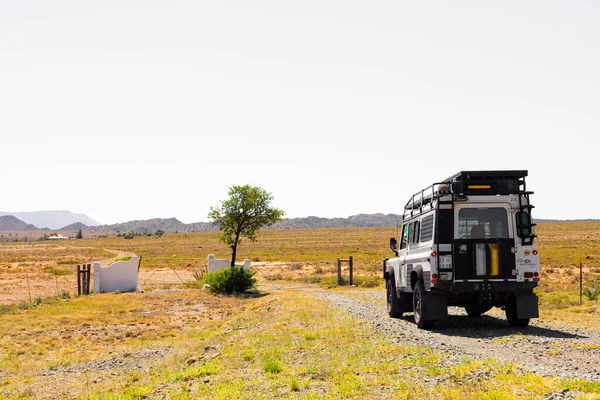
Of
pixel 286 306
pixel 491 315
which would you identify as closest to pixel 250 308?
pixel 286 306

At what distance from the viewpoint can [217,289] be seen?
113 ft

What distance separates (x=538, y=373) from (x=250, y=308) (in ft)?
58.8

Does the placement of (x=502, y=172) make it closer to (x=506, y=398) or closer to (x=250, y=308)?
(x=506, y=398)

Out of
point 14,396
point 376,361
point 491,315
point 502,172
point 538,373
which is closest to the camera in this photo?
point 538,373

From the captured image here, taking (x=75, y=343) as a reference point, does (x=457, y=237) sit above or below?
above

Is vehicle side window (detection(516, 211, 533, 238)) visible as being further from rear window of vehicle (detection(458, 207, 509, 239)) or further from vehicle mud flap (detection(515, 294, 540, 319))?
vehicle mud flap (detection(515, 294, 540, 319))

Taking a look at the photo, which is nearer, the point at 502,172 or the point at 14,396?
the point at 14,396

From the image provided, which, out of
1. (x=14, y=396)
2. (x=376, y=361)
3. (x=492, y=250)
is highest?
(x=492, y=250)

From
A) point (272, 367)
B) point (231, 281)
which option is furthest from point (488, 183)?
point (231, 281)

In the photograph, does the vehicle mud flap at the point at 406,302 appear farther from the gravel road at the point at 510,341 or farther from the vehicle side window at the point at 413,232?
the vehicle side window at the point at 413,232

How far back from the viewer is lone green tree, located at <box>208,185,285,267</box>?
37.9 meters

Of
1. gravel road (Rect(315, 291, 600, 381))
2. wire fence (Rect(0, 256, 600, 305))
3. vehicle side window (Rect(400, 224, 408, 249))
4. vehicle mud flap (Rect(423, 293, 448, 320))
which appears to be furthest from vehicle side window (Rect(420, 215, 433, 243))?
wire fence (Rect(0, 256, 600, 305))

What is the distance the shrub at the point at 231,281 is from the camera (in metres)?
34.4

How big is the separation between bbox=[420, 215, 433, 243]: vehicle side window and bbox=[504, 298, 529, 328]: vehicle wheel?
99.0 inches
